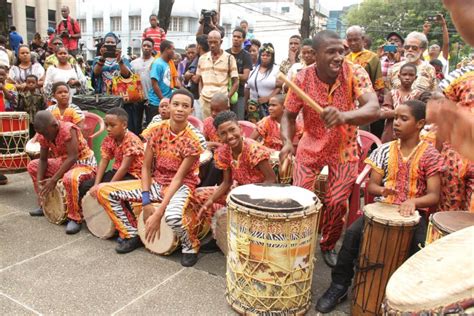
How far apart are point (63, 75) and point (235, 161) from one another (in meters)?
4.18

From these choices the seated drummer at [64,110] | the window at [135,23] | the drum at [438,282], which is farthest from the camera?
the window at [135,23]

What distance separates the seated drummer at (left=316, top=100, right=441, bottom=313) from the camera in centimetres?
295

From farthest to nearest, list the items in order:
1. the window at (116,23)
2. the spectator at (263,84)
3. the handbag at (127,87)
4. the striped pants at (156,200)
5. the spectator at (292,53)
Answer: the window at (116,23) < the spectator at (292,53) < the handbag at (127,87) < the spectator at (263,84) < the striped pants at (156,200)

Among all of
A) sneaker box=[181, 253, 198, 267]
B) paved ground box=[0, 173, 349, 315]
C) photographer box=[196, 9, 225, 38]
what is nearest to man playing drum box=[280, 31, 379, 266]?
paved ground box=[0, 173, 349, 315]

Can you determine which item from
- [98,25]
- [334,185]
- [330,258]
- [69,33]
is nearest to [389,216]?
[334,185]

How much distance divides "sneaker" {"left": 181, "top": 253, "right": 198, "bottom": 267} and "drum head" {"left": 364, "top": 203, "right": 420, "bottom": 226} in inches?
63.4

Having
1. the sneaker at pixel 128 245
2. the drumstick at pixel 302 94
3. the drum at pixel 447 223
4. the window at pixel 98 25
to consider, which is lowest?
the sneaker at pixel 128 245

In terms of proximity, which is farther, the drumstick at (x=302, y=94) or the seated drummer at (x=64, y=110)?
the seated drummer at (x=64, y=110)

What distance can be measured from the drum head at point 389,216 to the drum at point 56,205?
10.3 feet

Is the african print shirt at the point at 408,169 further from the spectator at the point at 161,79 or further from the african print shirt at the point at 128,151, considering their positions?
the spectator at the point at 161,79

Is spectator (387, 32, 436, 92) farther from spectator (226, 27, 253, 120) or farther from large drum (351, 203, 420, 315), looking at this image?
large drum (351, 203, 420, 315)

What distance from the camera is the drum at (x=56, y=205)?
14.6 ft

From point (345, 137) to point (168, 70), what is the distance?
4181 mm

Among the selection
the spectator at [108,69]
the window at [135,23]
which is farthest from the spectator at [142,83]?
the window at [135,23]
